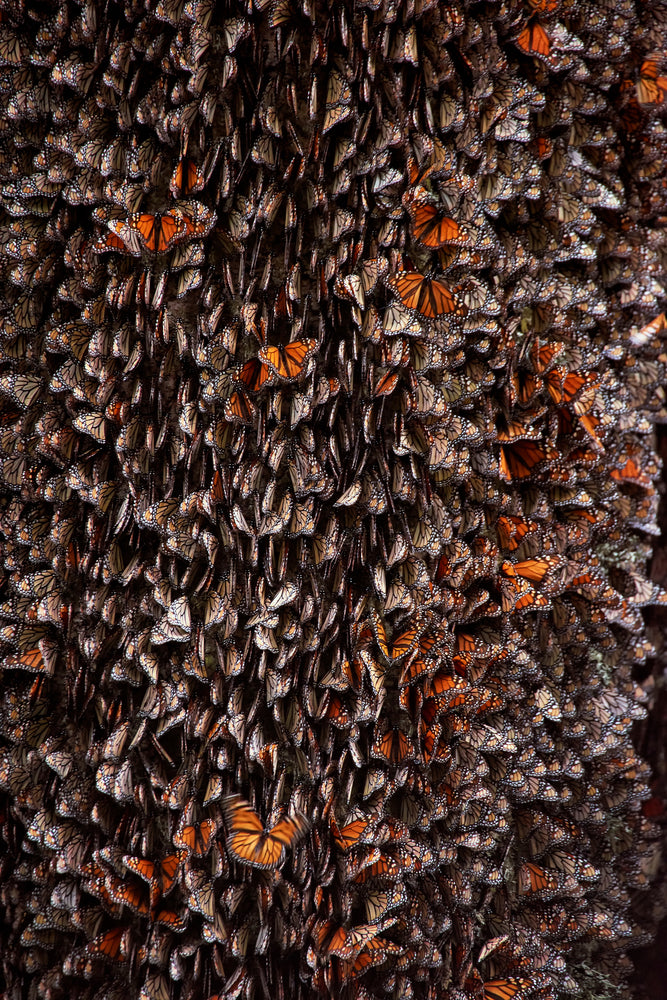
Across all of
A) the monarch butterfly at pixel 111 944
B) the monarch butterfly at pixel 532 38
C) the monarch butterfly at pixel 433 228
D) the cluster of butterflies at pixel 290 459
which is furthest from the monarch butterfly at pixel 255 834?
the monarch butterfly at pixel 532 38

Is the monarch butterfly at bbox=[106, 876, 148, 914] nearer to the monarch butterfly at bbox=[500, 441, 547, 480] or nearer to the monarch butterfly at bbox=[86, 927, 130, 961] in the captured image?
the monarch butterfly at bbox=[86, 927, 130, 961]

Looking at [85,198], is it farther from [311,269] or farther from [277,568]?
[277,568]

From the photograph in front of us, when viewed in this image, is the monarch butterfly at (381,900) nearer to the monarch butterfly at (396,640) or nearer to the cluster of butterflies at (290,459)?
the cluster of butterflies at (290,459)

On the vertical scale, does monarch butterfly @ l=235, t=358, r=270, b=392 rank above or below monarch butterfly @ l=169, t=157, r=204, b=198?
below

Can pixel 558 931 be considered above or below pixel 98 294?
below

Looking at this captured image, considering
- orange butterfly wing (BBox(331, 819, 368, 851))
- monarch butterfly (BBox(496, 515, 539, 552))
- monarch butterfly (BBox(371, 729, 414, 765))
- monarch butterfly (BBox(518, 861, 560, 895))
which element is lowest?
monarch butterfly (BBox(518, 861, 560, 895))

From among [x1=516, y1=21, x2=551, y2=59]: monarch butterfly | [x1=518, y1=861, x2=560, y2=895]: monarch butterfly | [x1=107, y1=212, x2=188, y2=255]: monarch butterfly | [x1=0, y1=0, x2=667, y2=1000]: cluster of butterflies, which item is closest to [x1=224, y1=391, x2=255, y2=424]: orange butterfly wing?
[x1=0, y1=0, x2=667, y2=1000]: cluster of butterflies

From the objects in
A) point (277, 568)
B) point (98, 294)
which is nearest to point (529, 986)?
point (277, 568)

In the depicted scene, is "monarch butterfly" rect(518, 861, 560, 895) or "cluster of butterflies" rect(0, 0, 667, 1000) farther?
"monarch butterfly" rect(518, 861, 560, 895)
